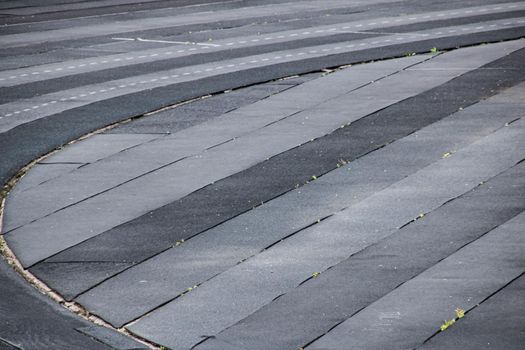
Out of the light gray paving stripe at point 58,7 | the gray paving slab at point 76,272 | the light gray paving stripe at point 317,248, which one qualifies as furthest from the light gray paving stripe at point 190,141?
the light gray paving stripe at point 58,7

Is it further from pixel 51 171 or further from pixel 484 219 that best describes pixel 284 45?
pixel 484 219

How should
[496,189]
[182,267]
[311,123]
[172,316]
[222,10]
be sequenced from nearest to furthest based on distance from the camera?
[172,316] < [182,267] < [496,189] < [311,123] < [222,10]

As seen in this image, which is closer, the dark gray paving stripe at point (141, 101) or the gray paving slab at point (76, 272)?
the gray paving slab at point (76, 272)

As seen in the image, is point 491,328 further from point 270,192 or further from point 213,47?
point 213,47

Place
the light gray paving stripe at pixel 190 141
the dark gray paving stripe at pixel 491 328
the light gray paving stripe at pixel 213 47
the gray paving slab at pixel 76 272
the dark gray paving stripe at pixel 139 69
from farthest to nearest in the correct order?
1. the light gray paving stripe at pixel 213 47
2. the dark gray paving stripe at pixel 139 69
3. the light gray paving stripe at pixel 190 141
4. the gray paving slab at pixel 76 272
5. the dark gray paving stripe at pixel 491 328

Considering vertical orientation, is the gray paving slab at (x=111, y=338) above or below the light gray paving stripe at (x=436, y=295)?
above

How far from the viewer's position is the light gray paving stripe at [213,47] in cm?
2130

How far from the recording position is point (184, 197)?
1291 centimetres

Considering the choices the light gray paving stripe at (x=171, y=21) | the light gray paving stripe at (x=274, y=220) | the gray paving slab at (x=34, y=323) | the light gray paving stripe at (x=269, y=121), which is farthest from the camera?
the light gray paving stripe at (x=171, y=21)

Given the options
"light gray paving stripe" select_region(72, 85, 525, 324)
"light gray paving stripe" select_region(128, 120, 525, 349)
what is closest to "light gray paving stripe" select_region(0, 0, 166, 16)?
"light gray paving stripe" select_region(72, 85, 525, 324)

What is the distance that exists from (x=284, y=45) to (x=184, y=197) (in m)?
11.0

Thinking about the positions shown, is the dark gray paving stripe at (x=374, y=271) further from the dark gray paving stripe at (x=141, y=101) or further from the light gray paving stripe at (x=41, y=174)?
the dark gray paving stripe at (x=141, y=101)

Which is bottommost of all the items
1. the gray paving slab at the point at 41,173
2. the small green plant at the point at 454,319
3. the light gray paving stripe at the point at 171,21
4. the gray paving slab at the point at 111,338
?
the light gray paving stripe at the point at 171,21

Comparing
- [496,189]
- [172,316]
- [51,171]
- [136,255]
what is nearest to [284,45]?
[51,171]
